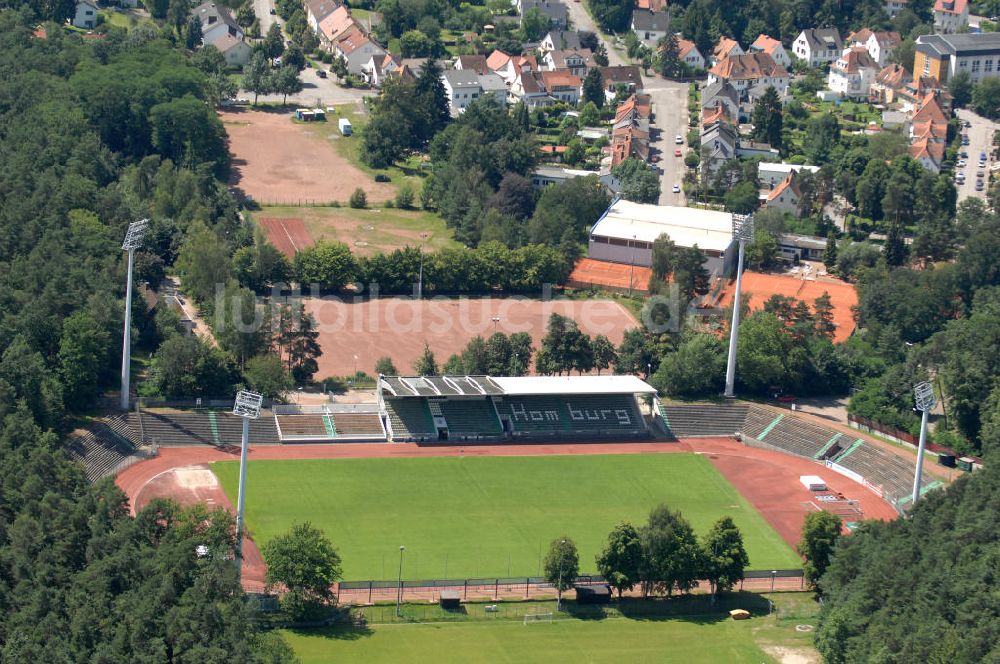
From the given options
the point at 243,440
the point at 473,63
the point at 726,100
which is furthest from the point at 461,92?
the point at 243,440

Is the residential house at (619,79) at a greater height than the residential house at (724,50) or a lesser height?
lesser

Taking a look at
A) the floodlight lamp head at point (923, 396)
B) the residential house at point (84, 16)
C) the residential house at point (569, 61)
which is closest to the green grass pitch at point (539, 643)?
A: the floodlight lamp head at point (923, 396)

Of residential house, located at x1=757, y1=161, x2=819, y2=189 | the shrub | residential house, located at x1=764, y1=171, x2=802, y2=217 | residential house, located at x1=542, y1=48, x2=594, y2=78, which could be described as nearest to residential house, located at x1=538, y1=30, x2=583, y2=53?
residential house, located at x1=542, y1=48, x2=594, y2=78

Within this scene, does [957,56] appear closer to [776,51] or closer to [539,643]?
[776,51]

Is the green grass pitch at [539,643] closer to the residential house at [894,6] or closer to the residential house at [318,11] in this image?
the residential house at [318,11]

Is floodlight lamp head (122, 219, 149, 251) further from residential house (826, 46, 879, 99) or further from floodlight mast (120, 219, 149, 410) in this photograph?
residential house (826, 46, 879, 99)

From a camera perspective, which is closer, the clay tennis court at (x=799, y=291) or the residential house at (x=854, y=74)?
the clay tennis court at (x=799, y=291)
